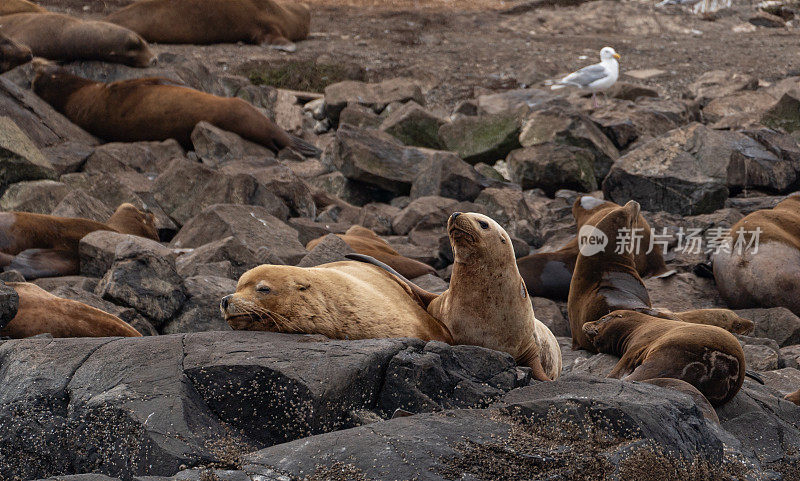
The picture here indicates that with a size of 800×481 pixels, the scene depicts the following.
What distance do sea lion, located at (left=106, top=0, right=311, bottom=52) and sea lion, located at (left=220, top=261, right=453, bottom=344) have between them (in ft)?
46.4

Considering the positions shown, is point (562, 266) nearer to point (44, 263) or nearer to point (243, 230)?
point (243, 230)

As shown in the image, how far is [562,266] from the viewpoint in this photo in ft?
27.8

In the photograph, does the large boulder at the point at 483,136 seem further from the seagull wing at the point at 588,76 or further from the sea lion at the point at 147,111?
the sea lion at the point at 147,111

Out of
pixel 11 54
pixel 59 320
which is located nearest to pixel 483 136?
pixel 11 54

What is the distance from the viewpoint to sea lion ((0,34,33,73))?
12.9m

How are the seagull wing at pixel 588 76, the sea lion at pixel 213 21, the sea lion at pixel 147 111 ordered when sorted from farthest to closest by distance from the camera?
the sea lion at pixel 213 21
the seagull wing at pixel 588 76
the sea lion at pixel 147 111

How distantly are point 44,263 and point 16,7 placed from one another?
10.1 meters

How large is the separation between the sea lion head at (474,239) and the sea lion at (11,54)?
10.5 metres

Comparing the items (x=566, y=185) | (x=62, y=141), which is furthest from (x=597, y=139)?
(x=62, y=141)

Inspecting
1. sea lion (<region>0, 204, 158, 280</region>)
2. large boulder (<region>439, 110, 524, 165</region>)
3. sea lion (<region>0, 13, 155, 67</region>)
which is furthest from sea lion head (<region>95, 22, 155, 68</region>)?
sea lion (<region>0, 204, 158, 280</region>)

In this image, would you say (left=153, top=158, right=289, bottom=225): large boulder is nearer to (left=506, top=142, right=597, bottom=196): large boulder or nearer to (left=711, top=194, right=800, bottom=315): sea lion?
(left=506, top=142, right=597, bottom=196): large boulder

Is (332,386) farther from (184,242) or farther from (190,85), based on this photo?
(190,85)

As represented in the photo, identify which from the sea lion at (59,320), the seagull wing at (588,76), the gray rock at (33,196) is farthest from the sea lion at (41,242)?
the seagull wing at (588,76)

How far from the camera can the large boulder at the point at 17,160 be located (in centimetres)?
955
